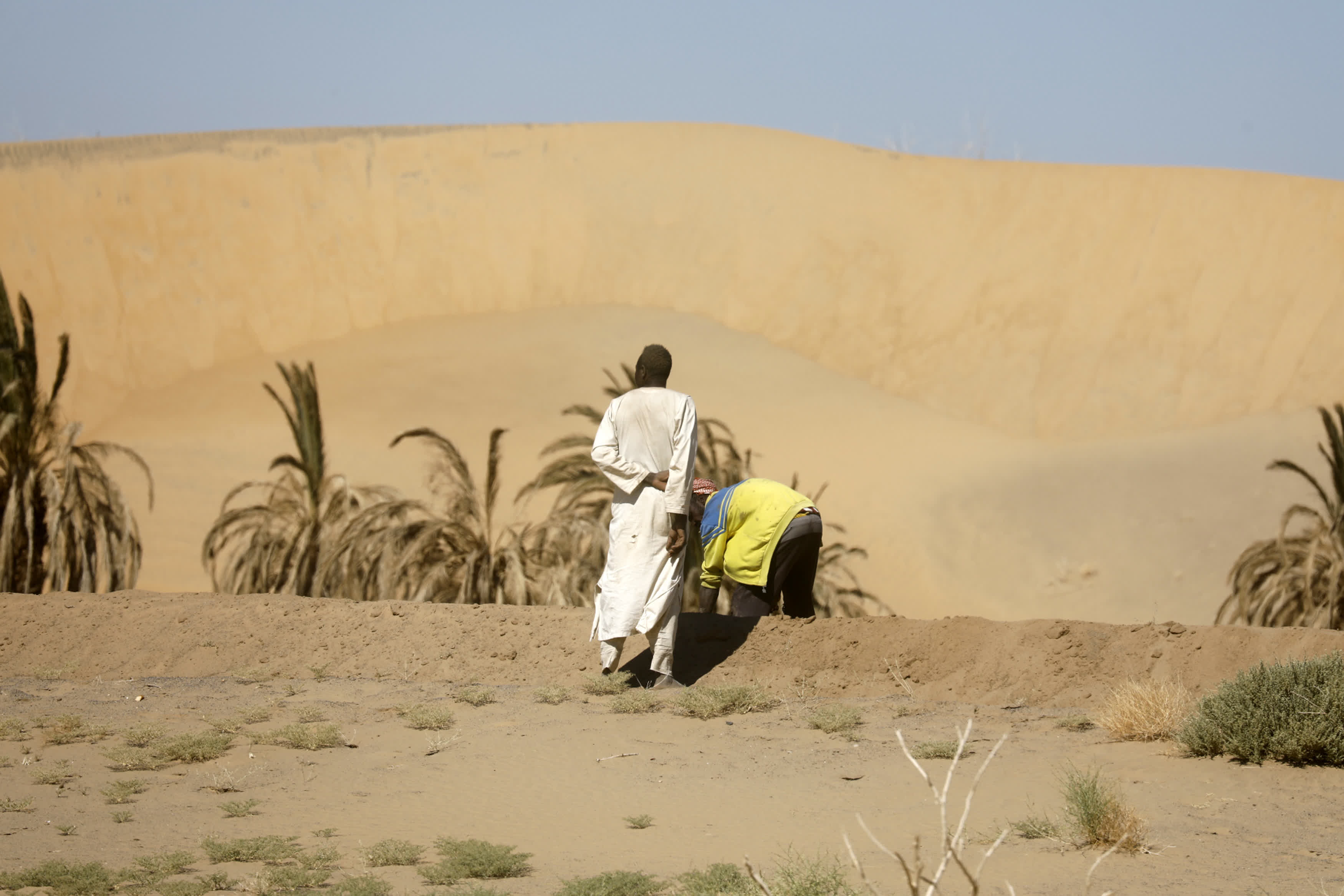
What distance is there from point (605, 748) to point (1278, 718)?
2.94 m

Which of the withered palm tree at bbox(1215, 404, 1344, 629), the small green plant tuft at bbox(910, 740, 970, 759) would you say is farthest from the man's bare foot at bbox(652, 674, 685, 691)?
the withered palm tree at bbox(1215, 404, 1344, 629)

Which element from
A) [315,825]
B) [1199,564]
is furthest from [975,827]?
→ [1199,564]

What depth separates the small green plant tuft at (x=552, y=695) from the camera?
693 centimetres

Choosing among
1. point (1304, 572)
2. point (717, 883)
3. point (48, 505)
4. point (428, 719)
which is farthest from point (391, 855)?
point (1304, 572)

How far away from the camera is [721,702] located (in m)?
6.57

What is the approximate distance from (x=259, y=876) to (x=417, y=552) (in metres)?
8.78

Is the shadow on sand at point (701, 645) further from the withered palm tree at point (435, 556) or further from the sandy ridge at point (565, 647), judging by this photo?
the withered palm tree at point (435, 556)

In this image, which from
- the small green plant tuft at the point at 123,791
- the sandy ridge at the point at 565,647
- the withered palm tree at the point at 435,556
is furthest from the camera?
the withered palm tree at the point at 435,556

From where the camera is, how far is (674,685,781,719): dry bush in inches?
258

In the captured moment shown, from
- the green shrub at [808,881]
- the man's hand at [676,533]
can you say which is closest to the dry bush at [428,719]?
the man's hand at [676,533]

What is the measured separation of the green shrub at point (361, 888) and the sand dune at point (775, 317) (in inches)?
919

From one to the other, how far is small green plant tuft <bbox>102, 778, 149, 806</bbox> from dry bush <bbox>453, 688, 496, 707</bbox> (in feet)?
6.25

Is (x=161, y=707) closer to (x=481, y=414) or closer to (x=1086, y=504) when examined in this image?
(x=1086, y=504)

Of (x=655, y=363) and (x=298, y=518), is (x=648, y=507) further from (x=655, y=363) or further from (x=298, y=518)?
(x=298, y=518)
